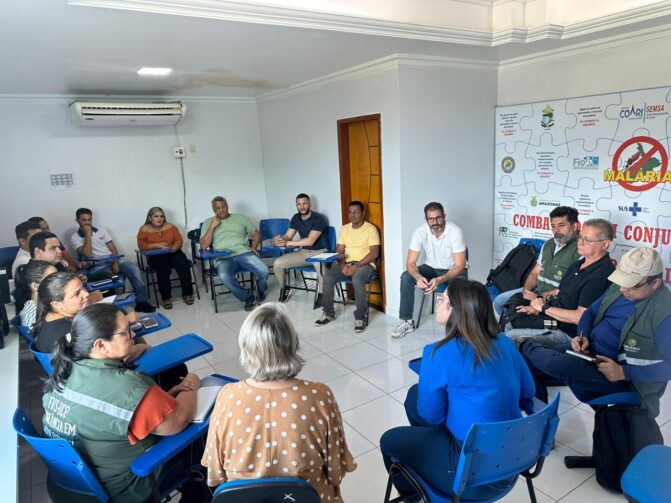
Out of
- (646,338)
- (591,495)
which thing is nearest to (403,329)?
(591,495)

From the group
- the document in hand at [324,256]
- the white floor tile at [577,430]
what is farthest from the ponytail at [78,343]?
the document in hand at [324,256]

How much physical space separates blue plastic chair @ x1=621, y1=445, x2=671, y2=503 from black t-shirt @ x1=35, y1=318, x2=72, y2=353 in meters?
2.41

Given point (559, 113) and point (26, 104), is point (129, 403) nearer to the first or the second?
point (559, 113)

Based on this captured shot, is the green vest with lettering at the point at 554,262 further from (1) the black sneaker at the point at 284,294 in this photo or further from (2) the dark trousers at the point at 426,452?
(1) the black sneaker at the point at 284,294

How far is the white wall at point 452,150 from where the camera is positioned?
429 cm

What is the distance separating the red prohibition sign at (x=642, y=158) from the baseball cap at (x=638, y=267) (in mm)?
1830

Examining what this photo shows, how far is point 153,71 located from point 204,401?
3.48 metres

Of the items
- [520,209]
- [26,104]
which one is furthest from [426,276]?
[26,104]

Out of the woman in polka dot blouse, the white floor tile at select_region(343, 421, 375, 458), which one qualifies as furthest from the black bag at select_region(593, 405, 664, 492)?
the woman in polka dot blouse

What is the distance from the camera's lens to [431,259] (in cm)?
425

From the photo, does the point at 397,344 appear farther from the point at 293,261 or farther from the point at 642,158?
the point at 642,158

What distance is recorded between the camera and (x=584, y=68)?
3.99 meters

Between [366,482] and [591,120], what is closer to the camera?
[366,482]

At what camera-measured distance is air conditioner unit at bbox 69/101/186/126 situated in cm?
505
